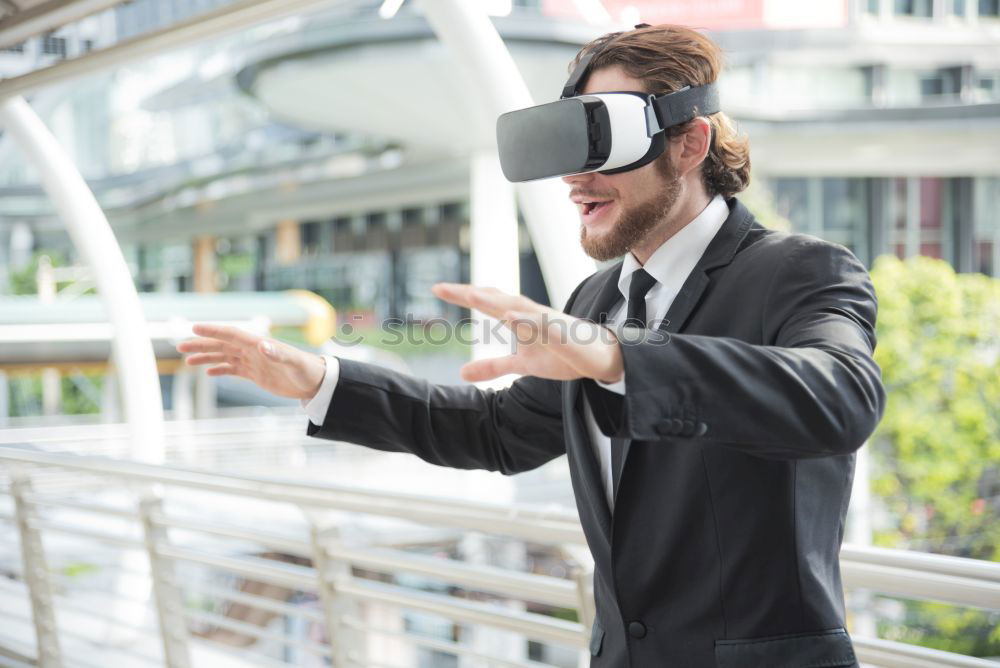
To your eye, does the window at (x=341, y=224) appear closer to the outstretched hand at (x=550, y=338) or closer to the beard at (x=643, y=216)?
the beard at (x=643, y=216)

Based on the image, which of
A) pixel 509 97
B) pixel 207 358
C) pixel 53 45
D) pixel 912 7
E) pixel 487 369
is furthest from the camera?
pixel 912 7

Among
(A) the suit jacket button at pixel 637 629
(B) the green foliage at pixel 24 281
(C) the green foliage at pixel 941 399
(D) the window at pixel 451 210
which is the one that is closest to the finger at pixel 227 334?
(A) the suit jacket button at pixel 637 629

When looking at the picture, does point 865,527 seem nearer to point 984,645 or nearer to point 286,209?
point 984,645

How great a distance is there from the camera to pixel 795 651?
48.9 inches

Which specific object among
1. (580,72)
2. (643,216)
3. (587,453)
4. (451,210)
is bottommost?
(587,453)

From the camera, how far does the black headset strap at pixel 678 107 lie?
1.37 m

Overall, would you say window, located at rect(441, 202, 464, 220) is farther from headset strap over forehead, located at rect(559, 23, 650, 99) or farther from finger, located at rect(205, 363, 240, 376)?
headset strap over forehead, located at rect(559, 23, 650, 99)

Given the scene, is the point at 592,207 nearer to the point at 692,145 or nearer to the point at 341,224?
the point at 692,145

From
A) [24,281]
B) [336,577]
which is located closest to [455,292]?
[336,577]

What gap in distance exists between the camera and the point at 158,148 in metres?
30.7

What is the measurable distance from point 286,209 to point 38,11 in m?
25.0

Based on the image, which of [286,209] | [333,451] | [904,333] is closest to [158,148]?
[286,209]

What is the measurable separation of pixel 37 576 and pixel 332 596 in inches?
62.7

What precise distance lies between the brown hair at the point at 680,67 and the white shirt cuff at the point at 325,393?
620 mm
